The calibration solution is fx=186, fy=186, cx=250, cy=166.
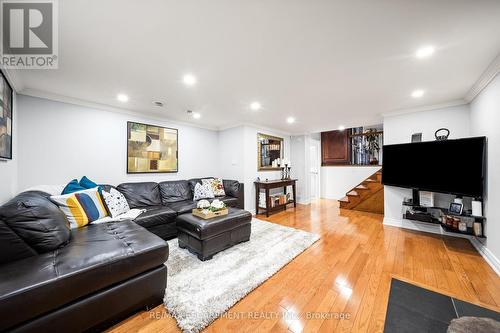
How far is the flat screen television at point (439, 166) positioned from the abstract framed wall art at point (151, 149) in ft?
14.2

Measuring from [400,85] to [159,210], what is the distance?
152 inches

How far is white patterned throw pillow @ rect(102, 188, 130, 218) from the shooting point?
8.35 ft

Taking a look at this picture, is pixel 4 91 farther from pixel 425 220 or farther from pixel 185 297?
pixel 425 220

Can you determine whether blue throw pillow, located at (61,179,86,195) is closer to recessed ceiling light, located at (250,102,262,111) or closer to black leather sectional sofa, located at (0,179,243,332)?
black leather sectional sofa, located at (0,179,243,332)

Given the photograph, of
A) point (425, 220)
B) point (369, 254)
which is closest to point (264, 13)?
point (369, 254)

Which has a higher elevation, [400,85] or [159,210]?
[400,85]

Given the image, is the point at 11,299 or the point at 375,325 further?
the point at 375,325

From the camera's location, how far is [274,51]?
172 centimetres

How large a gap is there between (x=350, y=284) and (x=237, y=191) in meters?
2.74

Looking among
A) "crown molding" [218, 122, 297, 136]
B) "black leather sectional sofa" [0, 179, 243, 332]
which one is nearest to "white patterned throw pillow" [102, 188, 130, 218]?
"black leather sectional sofa" [0, 179, 243, 332]

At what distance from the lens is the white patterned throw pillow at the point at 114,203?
2545 millimetres

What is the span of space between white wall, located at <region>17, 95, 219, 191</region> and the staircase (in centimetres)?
486

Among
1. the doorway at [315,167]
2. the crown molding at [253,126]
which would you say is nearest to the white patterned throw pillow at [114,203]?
the crown molding at [253,126]

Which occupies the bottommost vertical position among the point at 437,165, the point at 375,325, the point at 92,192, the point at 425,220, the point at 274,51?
the point at 375,325
